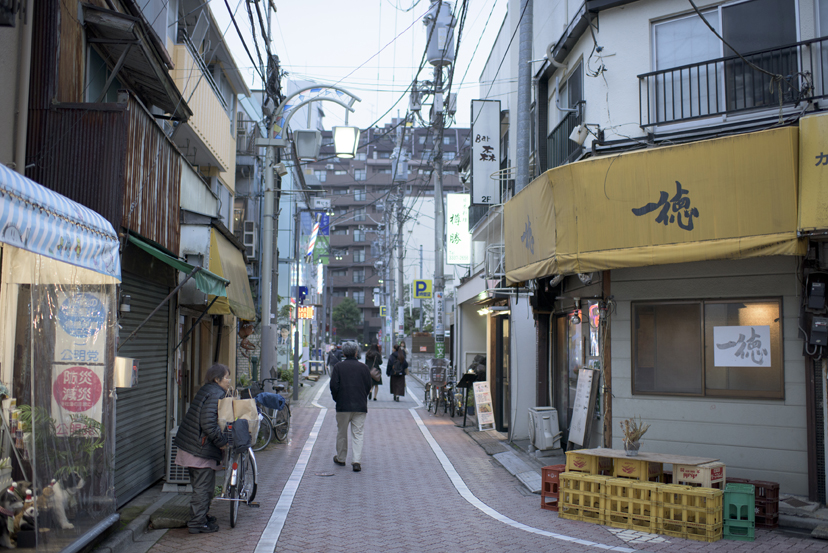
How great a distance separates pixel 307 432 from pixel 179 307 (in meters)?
5.85

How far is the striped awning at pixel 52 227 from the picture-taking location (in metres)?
4.40

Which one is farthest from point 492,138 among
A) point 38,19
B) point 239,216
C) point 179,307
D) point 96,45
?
point 239,216

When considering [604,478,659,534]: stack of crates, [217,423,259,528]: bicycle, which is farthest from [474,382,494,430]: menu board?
[217,423,259,528]: bicycle

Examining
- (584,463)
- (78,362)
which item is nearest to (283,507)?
(78,362)

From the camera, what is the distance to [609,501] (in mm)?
8031

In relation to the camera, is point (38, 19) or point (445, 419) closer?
point (38, 19)

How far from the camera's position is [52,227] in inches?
197

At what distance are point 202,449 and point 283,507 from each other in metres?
1.73

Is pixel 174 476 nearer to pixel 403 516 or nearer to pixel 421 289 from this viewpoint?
pixel 403 516

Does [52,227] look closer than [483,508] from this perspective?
Yes

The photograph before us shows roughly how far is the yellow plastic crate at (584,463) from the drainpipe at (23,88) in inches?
282

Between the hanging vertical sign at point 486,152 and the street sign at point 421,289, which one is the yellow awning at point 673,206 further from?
the street sign at point 421,289

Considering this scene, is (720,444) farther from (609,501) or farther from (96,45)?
(96,45)

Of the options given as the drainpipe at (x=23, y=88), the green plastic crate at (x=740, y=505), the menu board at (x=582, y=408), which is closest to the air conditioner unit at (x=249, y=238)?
the menu board at (x=582, y=408)
